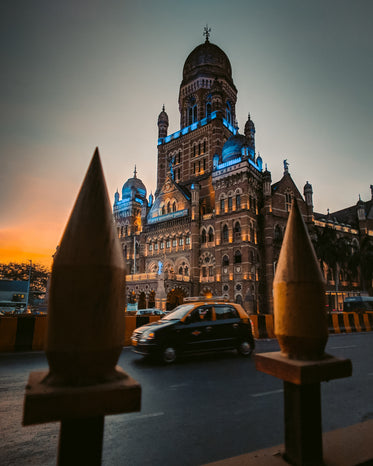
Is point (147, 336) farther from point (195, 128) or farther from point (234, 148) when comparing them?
point (195, 128)

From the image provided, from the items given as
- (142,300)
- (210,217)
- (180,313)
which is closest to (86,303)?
(180,313)

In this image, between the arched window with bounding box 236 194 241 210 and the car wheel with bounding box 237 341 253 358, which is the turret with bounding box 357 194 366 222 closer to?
the arched window with bounding box 236 194 241 210

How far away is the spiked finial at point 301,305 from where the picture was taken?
187 centimetres

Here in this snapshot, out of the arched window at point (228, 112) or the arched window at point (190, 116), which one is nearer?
the arched window at point (228, 112)

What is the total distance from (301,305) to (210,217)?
121ft

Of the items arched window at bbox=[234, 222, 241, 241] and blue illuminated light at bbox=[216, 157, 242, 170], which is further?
blue illuminated light at bbox=[216, 157, 242, 170]

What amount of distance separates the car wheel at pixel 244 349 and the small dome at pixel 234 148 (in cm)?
3209

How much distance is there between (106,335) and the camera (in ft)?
4.61

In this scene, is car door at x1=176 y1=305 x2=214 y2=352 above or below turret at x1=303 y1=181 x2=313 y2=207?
below

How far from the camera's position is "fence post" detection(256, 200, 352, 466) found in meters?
1.76

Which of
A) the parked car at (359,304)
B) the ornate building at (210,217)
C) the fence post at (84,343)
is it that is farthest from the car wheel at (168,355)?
the parked car at (359,304)

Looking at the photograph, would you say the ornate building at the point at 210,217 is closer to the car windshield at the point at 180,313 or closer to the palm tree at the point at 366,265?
the palm tree at the point at 366,265

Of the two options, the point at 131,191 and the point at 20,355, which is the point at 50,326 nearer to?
the point at 20,355

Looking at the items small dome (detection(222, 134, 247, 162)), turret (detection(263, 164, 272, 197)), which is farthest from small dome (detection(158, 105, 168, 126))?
turret (detection(263, 164, 272, 197))
